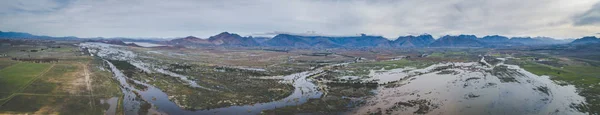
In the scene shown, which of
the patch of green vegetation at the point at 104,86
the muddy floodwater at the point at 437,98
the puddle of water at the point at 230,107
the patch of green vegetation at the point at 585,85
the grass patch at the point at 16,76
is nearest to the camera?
the puddle of water at the point at 230,107

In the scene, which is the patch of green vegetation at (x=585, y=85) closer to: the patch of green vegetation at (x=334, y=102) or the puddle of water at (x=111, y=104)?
the patch of green vegetation at (x=334, y=102)

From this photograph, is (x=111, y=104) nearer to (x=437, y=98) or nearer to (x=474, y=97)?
(x=437, y=98)

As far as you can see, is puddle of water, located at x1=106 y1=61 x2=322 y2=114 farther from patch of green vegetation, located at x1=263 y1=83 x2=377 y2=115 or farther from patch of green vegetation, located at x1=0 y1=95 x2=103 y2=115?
patch of green vegetation, located at x1=0 y1=95 x2=103 y2=115

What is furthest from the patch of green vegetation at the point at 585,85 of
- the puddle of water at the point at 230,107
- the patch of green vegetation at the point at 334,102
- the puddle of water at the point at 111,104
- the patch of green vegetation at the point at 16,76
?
the patch of green vegetation at the point at 16,76

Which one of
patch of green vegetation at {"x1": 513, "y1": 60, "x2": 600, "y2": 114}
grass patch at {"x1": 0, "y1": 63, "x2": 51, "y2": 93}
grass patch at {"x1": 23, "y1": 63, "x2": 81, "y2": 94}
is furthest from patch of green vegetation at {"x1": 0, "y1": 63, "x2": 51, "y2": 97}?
patch of green vegetation at {"x1": 513, "y1": 60, "x2": 600, "y2": 114}

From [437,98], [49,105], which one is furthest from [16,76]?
[437,98]

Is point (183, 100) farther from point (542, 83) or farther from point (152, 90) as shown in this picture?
point (542, 83)
